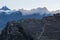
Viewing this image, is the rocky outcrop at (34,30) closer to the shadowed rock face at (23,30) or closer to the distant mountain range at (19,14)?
the shadowed rock face at (23,30)

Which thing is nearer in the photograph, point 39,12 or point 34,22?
point 34,22

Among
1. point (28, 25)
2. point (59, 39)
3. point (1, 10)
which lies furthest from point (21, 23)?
point (59, 39)

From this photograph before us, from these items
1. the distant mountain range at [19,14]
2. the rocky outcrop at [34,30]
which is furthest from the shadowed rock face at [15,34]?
the distant mountain range at [19,14]

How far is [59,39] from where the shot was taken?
10.4 meters

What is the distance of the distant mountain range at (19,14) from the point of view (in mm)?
18547

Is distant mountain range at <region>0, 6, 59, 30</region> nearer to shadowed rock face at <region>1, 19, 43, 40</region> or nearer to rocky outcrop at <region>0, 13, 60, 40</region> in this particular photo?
shadowed rock face at <region>1, 19, 43, 40</region>

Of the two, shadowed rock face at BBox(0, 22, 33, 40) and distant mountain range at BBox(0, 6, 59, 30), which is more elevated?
distant mountain range at BBox(0, 6, 59, 30)

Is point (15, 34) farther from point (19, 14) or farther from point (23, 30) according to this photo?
point (19, 14)

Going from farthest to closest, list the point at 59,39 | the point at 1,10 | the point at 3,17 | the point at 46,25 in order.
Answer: the point at 1,10 → the point at 3,17 → the point at 46,25 → the point at 59,39

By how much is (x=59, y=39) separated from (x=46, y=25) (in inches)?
44.8

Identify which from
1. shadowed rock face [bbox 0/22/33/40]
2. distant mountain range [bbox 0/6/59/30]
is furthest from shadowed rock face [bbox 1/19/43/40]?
distant mountain range [bbox 0/6/59/30]

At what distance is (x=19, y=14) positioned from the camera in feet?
62.8

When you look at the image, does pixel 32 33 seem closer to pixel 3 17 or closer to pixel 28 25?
pixel 28 25

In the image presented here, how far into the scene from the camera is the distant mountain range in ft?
60.8
